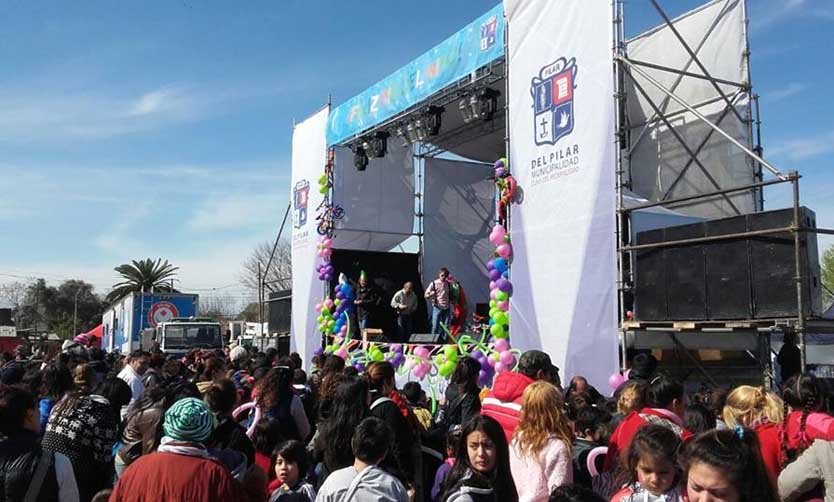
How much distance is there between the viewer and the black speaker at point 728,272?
7723 millimetres

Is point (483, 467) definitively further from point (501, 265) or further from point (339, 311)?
point (339, 311)

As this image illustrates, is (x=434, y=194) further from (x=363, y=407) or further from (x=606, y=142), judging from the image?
(x=363, y=407)

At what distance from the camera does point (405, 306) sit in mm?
14852

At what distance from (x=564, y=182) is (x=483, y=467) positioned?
709cm

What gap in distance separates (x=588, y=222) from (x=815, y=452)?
6264 millimetres

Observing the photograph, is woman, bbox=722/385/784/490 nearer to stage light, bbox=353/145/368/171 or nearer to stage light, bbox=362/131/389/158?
stage light, bbox=362/131/389/158

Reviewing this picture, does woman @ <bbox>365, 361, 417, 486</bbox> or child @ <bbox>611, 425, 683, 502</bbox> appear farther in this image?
woman @ <bbox>365, 361, 417, 486</bbox>

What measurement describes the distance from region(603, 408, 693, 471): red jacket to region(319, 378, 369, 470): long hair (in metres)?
1.18

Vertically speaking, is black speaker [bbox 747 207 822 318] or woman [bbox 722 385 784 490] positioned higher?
black speaker [bbox 747 207 822 318]

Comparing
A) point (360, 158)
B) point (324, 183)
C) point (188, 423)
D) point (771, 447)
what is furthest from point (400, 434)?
point (324, 183)

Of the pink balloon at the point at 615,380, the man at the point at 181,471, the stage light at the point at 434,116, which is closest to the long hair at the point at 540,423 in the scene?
the man at the point at 181,471

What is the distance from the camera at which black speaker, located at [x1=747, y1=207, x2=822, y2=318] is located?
7.20 metres

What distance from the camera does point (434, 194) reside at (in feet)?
56.3

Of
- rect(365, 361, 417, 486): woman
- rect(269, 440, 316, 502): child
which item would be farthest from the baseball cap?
rect(269, 440, 316, 502): child
